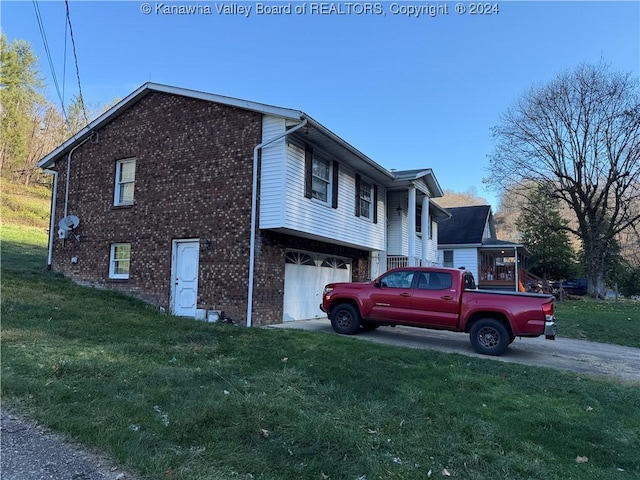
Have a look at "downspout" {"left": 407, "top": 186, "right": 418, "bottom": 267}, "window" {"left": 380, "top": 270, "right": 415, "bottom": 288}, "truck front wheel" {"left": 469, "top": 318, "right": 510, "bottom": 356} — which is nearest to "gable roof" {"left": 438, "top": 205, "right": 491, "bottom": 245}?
"downspout" {"left": 407, "top": 186, "right": 418, "bottom": 267}

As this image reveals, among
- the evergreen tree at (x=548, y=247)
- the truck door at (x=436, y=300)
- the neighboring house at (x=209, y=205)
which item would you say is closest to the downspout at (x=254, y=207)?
the neighboring house at (x=209, y=205)

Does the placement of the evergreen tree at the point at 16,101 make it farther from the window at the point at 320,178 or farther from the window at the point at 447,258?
the window at the point at 447,258

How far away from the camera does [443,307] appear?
9.70m

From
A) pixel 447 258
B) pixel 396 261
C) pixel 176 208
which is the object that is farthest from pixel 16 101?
pixel 447 258

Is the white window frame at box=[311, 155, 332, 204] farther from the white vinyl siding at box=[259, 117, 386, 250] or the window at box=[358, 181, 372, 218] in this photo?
the window at box=[358, 181, 372, 218]

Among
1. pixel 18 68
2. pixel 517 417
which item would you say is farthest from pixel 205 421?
pixel 18 68

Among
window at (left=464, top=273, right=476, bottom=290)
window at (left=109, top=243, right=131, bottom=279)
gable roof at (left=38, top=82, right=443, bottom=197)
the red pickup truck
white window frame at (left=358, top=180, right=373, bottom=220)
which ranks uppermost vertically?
gable roof at (left=38, top=82, right=443, bottom=197)

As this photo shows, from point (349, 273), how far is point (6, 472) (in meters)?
14.0

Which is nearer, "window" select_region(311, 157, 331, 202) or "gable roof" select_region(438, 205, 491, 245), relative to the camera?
"window" select_region(311, 157, 331, 202)

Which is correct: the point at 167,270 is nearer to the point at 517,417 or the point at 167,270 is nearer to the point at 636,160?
the point at 517,417

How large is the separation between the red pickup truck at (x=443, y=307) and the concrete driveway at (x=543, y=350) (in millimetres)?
461

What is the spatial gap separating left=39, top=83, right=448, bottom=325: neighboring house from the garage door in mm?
54

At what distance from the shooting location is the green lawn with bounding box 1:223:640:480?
3840 mm

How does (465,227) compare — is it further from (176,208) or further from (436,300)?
Result: (176,208)
